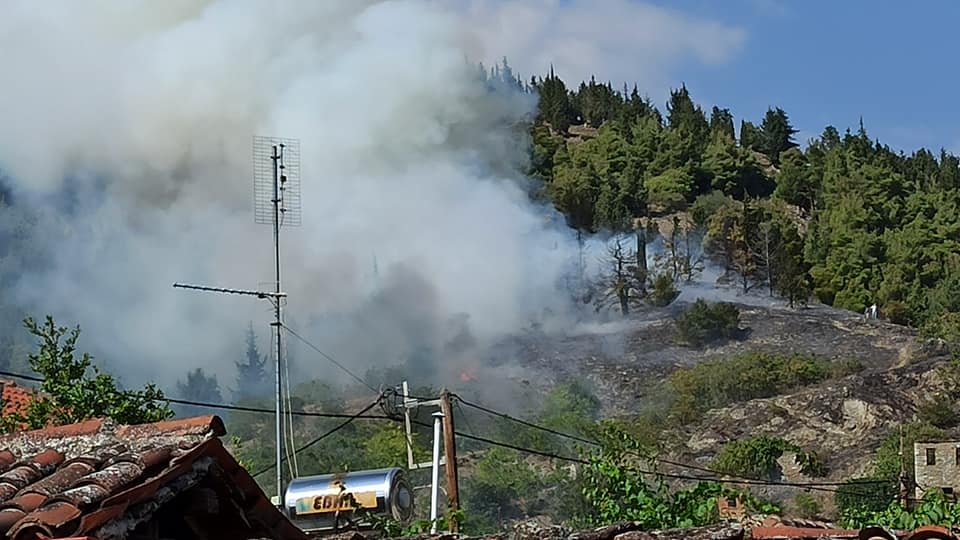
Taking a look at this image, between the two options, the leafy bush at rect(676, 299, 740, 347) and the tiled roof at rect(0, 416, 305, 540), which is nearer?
the tiled roof at rect(0, 416, 305, 540)

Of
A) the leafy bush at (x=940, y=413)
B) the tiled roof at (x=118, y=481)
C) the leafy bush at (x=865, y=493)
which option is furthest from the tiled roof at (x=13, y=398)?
the leafy bush at (x=940, y=413)

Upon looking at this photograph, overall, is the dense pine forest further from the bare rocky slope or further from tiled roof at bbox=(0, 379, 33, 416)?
tiled roof at bbox=(0, 379, 33, 416)

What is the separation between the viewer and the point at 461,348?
3086 inches

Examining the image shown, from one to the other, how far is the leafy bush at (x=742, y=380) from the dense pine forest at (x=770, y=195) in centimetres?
981

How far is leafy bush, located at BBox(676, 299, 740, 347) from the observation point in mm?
79625

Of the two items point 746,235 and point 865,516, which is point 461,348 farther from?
point 865,516

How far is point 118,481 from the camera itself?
586cm

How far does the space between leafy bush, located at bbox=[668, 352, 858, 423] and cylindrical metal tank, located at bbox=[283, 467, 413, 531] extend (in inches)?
1993

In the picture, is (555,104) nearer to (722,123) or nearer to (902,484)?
(722,123)

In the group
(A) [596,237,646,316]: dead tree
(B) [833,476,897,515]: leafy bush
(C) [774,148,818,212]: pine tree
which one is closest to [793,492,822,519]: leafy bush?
(B) [833,476,897,515]: leafy bush

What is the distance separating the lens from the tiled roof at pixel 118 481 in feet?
18.1

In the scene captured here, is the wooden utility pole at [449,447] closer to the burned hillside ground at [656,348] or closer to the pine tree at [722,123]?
the burned hillside ground at [656,348]

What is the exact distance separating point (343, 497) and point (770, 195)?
92821 mm


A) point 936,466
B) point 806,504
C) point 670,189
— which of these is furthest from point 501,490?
point 670,189
